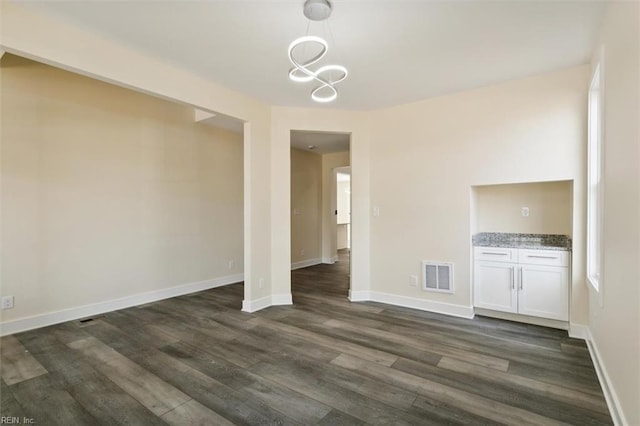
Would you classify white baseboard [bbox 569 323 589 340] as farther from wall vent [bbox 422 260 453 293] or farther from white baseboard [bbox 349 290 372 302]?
white baseboard [bbox 349 290 372 302]

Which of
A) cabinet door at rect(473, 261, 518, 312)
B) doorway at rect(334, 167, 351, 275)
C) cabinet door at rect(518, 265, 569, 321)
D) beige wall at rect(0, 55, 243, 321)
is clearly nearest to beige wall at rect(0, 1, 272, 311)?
beige wall at rect(0, 55, 243, 321)

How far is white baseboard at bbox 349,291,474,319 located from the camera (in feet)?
12.0

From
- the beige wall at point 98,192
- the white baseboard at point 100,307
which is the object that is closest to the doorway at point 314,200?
the beige wall at point 98,192

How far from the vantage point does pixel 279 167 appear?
4230mm

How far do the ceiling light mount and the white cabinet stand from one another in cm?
299

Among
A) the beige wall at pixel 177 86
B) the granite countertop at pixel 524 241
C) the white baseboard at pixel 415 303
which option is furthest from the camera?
the white baseboard at pixel 415 303

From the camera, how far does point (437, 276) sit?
3830 mm

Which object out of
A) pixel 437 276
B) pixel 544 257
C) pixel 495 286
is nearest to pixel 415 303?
pixel 437 276

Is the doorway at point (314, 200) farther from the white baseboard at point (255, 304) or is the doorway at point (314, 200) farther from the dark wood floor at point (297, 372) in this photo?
the dark wood floor at point (297, 372)

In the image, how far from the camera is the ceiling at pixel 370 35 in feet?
7.07

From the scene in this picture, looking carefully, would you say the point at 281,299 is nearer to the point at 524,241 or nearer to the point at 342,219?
the point at 524,241

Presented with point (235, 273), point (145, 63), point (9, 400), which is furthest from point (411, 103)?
point (9, 400)

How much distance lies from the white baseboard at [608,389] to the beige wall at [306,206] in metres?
5.16

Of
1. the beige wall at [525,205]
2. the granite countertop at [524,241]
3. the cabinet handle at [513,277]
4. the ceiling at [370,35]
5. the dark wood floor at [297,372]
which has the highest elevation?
the ceiling at [370,35]
